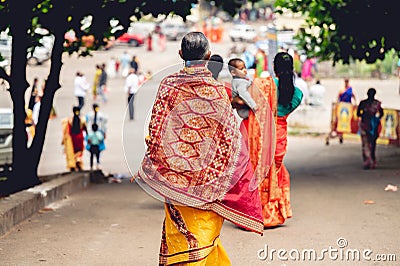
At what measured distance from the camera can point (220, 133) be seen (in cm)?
585

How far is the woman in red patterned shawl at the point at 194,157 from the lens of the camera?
5848 millimetres

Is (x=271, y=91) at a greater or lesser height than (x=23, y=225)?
greater

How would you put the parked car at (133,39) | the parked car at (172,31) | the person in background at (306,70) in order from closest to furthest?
the person in background at (306,70), the parked car at (133,39), the parked car at (172,31)

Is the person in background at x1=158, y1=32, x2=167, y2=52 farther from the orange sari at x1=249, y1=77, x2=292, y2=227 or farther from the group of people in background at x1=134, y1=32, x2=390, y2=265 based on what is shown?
the group of people in background at x1=134, y1=32, x2=390, y2=265

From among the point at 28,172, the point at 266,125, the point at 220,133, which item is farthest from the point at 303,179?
the point at 220,133

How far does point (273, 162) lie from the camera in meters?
9.22

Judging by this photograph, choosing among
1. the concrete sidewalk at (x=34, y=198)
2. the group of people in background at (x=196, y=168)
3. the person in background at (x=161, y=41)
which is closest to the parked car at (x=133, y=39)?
the person in background at (x=161, y=41)

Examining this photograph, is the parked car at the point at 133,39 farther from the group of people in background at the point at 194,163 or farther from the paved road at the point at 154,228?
the group of people in background at the point at 194,163

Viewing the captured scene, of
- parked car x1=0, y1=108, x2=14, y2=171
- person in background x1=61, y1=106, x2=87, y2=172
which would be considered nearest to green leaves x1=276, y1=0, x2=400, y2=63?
person in background x1=61, y1=106, x2=87, y2=172

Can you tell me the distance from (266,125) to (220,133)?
323 cm

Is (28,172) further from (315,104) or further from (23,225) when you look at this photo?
(315,104)

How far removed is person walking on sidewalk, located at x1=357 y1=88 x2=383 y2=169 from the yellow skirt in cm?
967

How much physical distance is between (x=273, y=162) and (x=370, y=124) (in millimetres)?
6589

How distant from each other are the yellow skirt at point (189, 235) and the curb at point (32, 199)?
130 inches
